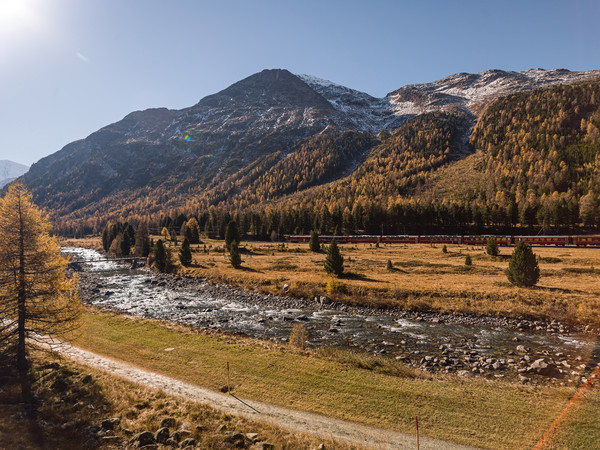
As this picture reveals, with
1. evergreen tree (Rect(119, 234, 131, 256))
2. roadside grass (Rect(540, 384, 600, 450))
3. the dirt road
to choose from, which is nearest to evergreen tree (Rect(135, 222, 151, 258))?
evergreen tree (Rect(119, 234, 131, 256))

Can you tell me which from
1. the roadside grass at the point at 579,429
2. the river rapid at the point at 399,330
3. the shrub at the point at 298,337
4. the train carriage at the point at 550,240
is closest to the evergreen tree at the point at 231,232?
the river rapid at the point at 399,330

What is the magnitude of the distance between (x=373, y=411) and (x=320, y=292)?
3153 cm

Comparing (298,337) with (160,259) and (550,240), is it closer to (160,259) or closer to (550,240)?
(160,259)

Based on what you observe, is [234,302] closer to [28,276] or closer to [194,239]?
[28,276]

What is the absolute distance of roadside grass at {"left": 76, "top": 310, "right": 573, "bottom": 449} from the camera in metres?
13.5

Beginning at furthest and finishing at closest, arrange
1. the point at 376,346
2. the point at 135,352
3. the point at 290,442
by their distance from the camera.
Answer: the point at 376,346 → the point at 135,352 → the point at 290,442

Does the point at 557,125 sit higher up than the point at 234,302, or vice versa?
the point at 557,125

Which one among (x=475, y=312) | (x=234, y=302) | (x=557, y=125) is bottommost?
(x=234, y=302)

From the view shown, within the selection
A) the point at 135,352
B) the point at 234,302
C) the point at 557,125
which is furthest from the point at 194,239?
the point at 557,125

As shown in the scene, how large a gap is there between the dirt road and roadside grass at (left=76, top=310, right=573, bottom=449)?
513 mm

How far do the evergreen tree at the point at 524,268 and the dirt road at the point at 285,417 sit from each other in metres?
36.3

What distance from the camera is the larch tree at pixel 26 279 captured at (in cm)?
1783

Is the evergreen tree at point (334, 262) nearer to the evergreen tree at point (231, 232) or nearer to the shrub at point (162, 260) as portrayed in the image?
the shrub at point (162, 260)

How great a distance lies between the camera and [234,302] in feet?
151
